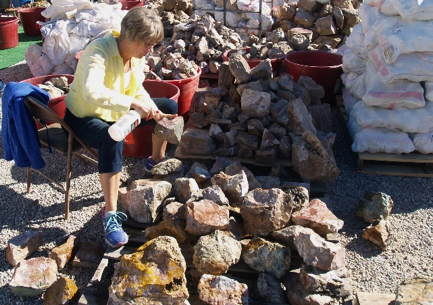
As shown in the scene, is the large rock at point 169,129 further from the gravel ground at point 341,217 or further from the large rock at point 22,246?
the large rock at point 22,246

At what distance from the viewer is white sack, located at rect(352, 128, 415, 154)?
3865mm

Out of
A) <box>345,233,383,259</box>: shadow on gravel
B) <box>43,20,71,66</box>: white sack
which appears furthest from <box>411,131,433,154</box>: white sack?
<box>43,20,71,66</box>: white sack

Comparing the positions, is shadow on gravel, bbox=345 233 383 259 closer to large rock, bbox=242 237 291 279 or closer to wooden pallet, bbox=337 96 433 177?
large rock, bbox=242 237 291 279

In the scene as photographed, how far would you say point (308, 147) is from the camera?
3564 millimetres

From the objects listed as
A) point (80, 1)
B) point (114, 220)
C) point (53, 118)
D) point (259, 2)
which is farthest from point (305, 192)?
point (259, 2)

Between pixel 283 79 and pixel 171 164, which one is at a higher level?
pixel 283 79

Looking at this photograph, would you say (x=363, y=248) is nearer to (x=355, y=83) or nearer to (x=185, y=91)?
(x=355, y=83)

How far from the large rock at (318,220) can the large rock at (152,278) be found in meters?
0.98

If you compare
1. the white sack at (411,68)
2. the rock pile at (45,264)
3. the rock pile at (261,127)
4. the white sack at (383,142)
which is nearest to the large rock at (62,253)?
the rock pile at (45,264)

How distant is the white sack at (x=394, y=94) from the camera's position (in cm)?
377

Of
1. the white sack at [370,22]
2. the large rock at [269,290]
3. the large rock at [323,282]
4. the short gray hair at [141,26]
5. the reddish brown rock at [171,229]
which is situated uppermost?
the short gray hair at [141,26]

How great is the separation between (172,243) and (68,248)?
98cm

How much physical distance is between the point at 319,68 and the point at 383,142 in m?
1.47

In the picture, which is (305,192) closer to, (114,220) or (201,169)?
(201,169)
